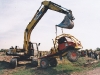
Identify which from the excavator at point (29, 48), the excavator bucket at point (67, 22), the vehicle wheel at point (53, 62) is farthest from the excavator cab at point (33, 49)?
the excavator bucket at point (67, 22)

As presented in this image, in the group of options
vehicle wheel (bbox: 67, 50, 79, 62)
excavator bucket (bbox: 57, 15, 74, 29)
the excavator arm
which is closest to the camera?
vehicle wheel (bbox: 67, 50, 79, 62)

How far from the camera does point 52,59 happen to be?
63.1 feet

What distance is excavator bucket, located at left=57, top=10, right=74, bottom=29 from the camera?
16.4 m

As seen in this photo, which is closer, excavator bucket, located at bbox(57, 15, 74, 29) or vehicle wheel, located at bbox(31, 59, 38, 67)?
excavator bucket, located at bbox(57, 15, 74, 29)

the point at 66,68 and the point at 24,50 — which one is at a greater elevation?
the point at 24,50

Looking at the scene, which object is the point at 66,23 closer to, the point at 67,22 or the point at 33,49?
the point at 67,22

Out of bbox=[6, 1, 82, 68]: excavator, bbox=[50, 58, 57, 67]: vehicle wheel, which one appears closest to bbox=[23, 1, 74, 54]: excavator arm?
bbox=[6, 1, 82, 68]: excavator

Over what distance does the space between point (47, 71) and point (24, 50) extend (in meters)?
4.79

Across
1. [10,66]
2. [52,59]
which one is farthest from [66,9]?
[10,66]

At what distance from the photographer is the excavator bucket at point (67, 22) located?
645 inches

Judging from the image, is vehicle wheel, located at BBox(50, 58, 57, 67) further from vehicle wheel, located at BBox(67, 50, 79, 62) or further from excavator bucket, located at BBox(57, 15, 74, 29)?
excavator bucket, located at BBox(57, 15, 74, 29)

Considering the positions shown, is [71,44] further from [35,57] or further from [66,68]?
[35,57]

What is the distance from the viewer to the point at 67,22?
16594mm

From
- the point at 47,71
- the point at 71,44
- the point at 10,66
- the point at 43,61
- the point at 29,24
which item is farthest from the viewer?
the point at 29,24
